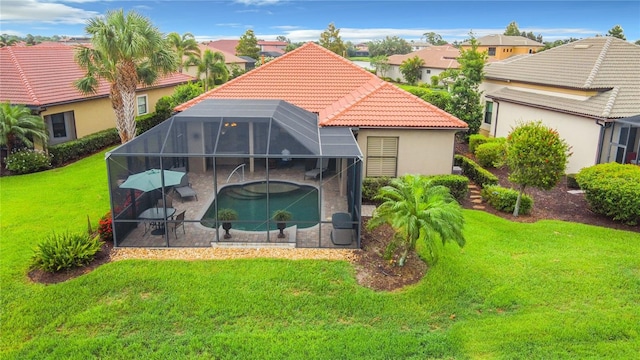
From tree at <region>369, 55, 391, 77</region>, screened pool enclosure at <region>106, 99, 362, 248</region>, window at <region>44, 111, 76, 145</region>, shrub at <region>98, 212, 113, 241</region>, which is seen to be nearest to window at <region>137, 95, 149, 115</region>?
window at <region>44, 111, 76, 145</region>

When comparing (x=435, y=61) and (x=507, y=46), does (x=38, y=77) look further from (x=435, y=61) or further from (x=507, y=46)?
(x=507, y=46)

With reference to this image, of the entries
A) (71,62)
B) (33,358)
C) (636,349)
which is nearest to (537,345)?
(636,349)

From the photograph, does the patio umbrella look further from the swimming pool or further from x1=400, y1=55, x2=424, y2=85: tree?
x1=400, y1=55, x2=424, y2=85: tree

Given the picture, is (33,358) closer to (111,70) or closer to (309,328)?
(309,328)

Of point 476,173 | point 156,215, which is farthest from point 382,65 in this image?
point 156,215

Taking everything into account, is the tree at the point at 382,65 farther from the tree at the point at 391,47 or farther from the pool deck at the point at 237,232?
the pool deck at the point at 237,232

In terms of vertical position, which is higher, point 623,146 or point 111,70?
point 111,70

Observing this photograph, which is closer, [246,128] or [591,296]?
[591,296]
